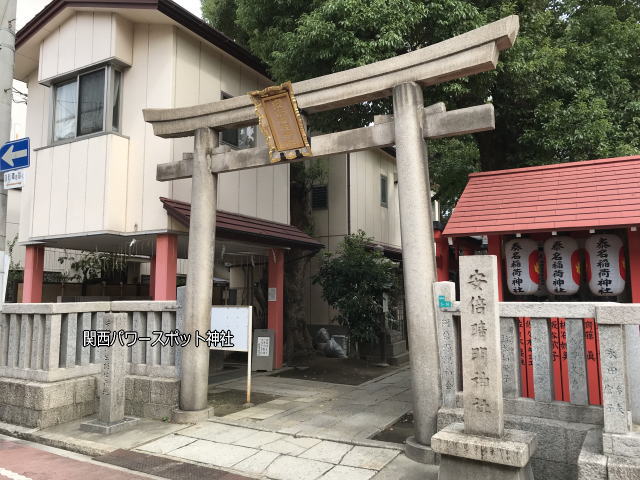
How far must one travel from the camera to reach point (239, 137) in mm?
12672

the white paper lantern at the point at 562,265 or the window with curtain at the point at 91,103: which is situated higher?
the window with curtain at the point at 91,103

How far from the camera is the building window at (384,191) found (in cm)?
2059

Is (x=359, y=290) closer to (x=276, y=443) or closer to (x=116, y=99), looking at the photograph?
(x=276, y=443)

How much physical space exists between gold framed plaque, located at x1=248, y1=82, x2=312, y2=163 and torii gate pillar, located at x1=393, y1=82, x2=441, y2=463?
1542mm

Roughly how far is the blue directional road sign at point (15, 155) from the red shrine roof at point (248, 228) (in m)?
2.99

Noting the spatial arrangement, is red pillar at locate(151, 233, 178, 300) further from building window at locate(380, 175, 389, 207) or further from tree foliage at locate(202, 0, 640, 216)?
building window at locate(380, 175, 389, 207)

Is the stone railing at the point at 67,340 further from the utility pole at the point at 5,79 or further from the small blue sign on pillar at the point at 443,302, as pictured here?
the small blue sign on pillar at the point at 443,302

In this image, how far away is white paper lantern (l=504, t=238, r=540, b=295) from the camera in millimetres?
7992

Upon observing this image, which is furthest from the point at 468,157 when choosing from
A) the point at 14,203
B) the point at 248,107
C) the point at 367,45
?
the point at 14,203

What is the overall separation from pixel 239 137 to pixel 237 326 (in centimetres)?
567

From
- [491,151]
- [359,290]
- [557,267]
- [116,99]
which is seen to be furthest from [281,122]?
[491,151]

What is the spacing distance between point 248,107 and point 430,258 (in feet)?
13.5

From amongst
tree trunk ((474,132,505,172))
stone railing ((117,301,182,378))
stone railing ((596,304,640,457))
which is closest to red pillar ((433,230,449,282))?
tree trunk ((474,132,505,172))

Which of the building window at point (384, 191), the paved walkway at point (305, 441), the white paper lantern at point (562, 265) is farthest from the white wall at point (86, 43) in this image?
the building window at point (384, 191)
